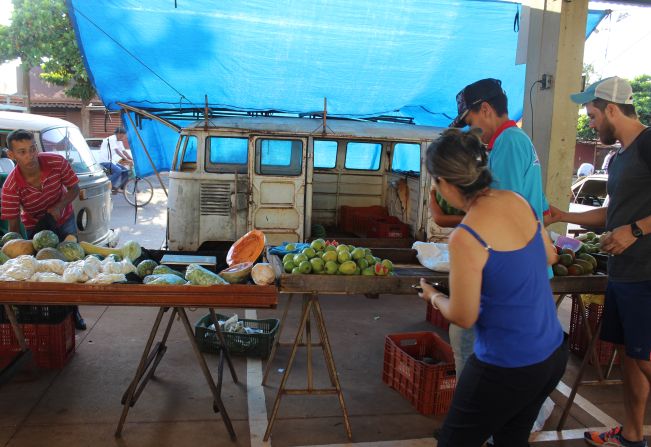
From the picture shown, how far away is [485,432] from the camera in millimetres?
1992

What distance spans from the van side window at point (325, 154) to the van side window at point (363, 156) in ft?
0.72

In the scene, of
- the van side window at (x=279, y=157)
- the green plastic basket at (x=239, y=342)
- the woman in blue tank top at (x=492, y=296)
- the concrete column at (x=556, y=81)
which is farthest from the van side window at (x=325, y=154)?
the woman in blue tank top at (x=492, y=296)

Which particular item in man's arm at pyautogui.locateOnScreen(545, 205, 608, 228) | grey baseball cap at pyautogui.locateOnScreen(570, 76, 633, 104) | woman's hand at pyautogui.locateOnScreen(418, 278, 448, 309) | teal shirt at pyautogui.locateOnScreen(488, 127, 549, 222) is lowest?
woman's hand at pyautogui.locateOnScreen(418, 278, 448, 309)

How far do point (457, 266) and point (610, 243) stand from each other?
65.1 inches

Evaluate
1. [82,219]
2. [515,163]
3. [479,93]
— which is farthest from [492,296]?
[82,219]

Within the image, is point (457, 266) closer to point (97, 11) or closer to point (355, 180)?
point (97, 11)

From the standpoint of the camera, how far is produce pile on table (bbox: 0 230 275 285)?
3.16 meters

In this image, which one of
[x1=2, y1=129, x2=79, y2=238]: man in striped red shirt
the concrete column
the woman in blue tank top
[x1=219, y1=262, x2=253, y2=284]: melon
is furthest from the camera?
the concrete column

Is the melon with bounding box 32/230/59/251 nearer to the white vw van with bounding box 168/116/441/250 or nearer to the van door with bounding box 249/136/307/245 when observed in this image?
the white vw van with bounding box 168/116/441/250

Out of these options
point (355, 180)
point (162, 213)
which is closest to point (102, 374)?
point (355, 180)

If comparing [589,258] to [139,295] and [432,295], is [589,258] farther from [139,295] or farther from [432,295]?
[139,295]

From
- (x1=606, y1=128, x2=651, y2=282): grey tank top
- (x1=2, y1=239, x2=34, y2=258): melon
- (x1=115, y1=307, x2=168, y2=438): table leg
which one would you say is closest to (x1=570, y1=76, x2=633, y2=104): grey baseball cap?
(x1=606, y1=128, x2=651, y2=282): grey tank top

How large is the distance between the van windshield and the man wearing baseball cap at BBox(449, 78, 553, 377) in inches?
208

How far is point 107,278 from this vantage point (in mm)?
3143
